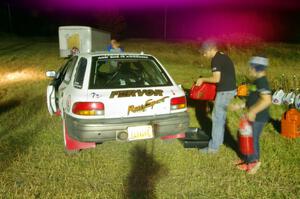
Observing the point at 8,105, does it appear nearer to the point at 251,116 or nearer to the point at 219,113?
the point at 219,113

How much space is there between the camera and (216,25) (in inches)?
2158

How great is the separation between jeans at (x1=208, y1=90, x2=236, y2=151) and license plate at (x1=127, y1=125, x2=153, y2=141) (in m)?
1.13

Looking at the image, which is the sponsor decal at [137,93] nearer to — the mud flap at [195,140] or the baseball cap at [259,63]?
the mud flap at [195,140]

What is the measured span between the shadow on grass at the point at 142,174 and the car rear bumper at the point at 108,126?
51cm

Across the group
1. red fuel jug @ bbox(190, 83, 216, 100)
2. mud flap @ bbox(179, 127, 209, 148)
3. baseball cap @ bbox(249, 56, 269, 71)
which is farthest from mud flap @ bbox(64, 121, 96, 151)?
baseball cap @ bbox(249, 56, 269, 71)

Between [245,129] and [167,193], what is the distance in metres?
1.36

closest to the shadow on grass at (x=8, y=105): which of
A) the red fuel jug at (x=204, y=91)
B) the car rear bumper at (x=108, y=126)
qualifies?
the car rear bumper at (x=108, y=126)

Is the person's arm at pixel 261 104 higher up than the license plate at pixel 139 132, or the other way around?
the person's arm at pixel 261 104

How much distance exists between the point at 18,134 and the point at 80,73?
2125 millimetres

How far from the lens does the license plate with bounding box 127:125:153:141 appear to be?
4.47 meters

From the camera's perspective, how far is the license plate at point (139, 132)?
4469mm

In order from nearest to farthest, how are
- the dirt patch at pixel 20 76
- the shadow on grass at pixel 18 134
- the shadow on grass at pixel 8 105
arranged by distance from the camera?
the shadow on grass at pixel 18 134, the shadow on grass at pixel 8 105, the dirt patch at pixel 20 76

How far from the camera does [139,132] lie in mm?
4508

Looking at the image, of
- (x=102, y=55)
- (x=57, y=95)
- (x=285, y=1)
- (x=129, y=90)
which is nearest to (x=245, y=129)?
(x=129, y=90)
